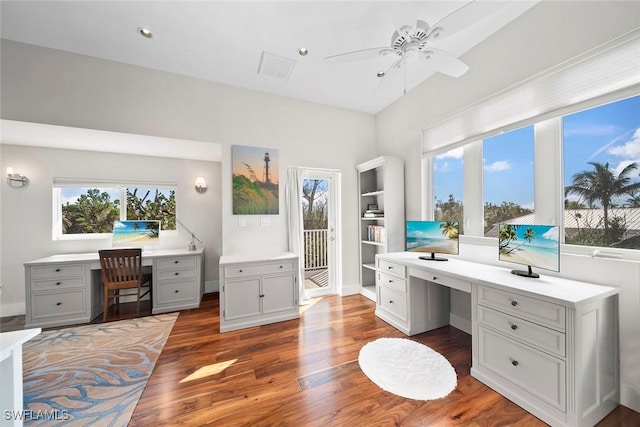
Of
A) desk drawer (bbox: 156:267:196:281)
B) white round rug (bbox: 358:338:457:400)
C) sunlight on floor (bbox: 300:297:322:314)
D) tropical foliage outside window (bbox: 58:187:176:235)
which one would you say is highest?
tropical foliage outside window (bbox: 58:187:176:235)

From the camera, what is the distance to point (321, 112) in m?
3.80

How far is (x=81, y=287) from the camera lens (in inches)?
116

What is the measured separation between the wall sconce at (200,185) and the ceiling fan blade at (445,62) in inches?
146

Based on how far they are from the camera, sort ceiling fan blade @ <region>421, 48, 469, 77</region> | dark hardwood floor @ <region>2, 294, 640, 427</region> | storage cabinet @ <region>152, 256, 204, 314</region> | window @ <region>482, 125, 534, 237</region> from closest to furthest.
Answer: dark hardwood floor @ <region>2, 294, 640, 427</region>, ceiling fan blade @ <region>421, 48, 469, 77</region>, window @ <region>482, 125, 534, 237</region>, storage cabinet @ <region>152, 256, 204, 314</region>

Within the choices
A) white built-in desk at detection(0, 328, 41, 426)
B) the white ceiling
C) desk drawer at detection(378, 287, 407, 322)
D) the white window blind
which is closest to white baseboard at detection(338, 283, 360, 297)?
desk drawer at detection(378, 287, 407, 322)

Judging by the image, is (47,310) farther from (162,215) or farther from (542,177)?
(542,177)

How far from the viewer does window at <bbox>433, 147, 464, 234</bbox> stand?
9.17 ft

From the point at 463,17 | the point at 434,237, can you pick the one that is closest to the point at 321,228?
the point at 434,237

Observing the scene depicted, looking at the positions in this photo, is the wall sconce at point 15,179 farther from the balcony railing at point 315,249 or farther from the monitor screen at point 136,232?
the balcony railing at point 315,249

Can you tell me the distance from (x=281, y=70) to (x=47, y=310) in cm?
409

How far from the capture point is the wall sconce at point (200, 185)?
13.4 ft

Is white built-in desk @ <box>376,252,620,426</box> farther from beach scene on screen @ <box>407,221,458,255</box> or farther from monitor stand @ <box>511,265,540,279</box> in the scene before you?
beach scene on screen @ <box>407,221,458,255</box>

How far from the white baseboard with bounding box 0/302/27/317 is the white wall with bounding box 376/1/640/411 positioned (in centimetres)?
558

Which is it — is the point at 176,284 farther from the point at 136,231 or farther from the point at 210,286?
the point at 136,231
